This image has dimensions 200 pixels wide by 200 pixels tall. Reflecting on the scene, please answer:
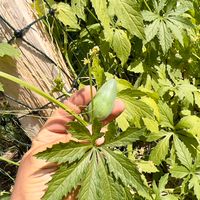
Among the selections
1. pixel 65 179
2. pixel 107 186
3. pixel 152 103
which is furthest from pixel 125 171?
pixel 152 103

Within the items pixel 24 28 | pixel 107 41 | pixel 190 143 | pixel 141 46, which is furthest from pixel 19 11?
pixel 190 143

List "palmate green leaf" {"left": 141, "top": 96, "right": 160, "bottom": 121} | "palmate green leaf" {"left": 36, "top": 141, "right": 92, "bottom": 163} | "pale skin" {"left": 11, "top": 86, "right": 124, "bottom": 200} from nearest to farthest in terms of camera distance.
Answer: "palmate green leaf" {"left": 36, "top": 141, "right": 92, "bottom": 163} → "pale skin" {"left": 11, "top": 86, "right": 124, "bottom": 200} → "palmate green leaf" {"left": 141, "top": 96, "right": 160, "bottom": 121}

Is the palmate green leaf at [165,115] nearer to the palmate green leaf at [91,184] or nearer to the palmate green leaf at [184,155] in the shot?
the palmate green leaf at [184,155]

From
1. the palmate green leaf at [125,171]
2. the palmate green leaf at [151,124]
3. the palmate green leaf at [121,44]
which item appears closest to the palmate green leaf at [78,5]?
the palmate green leaf at [121,44]

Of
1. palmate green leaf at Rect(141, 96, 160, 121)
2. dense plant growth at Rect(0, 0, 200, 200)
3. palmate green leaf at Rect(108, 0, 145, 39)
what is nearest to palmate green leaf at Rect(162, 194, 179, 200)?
dense plant growth at Rect(0, 0, 200, 200)

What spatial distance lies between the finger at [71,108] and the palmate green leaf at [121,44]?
54 cm

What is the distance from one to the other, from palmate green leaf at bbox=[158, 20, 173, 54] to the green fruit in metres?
0.76

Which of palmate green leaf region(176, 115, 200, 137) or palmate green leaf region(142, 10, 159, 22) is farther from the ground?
palmate green leaf region(142, 10, 159, 22)

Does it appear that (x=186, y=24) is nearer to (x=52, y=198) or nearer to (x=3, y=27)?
(x=3, y=27)

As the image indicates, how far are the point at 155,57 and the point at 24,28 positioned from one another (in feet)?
2.48

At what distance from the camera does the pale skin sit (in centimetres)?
138

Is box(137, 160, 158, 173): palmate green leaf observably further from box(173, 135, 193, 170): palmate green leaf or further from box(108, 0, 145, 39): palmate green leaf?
box(108, 0, 145, 39): palmate green leaf

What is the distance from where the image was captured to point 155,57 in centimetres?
213

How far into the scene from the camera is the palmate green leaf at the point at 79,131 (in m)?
1.24
